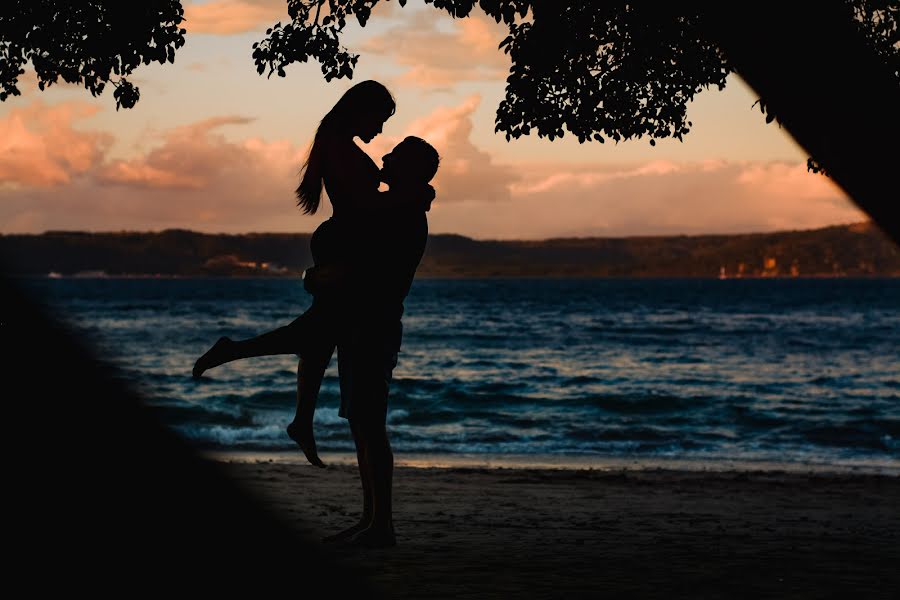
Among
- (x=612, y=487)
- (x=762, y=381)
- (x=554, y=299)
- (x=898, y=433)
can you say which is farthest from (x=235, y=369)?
(x=554, y=299)

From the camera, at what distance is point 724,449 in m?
19.1

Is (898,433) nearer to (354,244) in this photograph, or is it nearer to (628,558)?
(628,558)

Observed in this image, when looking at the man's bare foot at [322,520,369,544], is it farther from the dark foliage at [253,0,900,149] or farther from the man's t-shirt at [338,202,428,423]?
the dark foliage at [253,0,900,149]

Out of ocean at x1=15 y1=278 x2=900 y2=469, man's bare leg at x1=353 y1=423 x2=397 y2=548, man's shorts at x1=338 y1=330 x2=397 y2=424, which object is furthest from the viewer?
ocean at x1=15 y1=278 x2=900 y2=469

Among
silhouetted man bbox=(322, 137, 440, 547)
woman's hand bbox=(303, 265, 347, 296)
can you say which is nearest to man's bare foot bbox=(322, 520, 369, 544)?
silhouetted man bbox=(322, 137, 440, 547)

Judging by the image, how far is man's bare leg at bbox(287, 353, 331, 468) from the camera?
5797 mm

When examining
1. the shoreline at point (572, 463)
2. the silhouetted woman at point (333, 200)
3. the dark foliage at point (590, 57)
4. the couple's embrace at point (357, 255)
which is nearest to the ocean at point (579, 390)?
the shoreline at point (572, 463)

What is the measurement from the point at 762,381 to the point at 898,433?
471 inches

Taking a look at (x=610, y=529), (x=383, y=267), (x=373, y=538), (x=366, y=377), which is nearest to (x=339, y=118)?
(x=383, y=267)

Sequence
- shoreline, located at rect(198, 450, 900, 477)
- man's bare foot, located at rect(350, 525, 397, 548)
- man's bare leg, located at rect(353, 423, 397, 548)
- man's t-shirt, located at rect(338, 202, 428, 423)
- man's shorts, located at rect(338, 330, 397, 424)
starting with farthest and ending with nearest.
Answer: shoreline, located at rect(198, 450, 900, 477), man's bare foot, located at rect(350, 525, 397, 548), man's bare leg, located at rect(353, 423, 397, 548), man's shorts, located at rect(338, 330, 397, 424), man's t-shirt, located at rect(338, 202, 428, 423)

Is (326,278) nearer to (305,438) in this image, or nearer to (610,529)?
(305,438)

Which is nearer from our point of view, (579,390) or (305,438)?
(305,438)

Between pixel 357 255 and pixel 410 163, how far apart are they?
0.53m

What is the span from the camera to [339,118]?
570 cm
